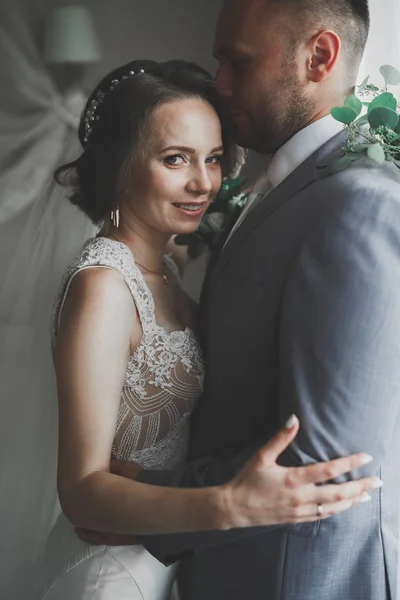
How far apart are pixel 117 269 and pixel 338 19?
0.58 metres

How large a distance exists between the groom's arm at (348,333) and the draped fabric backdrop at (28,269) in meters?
0.96

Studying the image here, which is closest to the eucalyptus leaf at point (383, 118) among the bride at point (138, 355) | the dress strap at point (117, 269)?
the bride at point (138, 355)

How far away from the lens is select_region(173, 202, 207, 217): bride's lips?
4.58 ft

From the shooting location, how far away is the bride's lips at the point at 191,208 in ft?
4.58

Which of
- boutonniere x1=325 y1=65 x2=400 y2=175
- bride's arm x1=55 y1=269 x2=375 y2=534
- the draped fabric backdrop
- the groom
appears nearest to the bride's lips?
the groom

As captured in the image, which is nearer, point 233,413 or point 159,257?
point 233,413

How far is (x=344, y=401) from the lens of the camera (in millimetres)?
1020

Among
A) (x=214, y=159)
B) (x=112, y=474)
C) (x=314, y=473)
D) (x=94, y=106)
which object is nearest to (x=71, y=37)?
(x=94, y=106)

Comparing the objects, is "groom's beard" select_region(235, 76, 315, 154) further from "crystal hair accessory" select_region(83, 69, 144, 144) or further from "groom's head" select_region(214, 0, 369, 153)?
"crystal hair accessory" select_region(83, 69, 144, 144)

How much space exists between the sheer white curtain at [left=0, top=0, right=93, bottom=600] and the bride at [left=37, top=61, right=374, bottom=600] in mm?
373

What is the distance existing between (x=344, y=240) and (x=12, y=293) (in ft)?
3.66

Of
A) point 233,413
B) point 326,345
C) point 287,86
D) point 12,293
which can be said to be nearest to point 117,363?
point 233,413

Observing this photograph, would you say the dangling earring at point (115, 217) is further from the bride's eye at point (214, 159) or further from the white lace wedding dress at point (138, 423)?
the bride's eye at point (214, 159)

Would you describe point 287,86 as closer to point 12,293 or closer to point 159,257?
point 159,257
